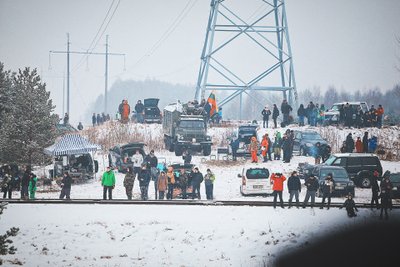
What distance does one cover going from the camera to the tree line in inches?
1300

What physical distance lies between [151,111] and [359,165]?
2309 centimetres

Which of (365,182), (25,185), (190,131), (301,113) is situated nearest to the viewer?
(25,185)

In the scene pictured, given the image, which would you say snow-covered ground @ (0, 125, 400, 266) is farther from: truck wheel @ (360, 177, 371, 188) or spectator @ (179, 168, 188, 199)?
truck wheel @ (360, 177, 371, 188)

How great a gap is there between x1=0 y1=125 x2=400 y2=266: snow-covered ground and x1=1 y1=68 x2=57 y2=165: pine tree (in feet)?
38.1

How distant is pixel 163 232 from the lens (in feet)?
66.5

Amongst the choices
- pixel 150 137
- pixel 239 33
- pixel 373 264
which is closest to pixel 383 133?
pixel 239 33

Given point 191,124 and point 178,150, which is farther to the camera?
point 191,124

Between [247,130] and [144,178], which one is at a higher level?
[247,130]

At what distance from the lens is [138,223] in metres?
20.7

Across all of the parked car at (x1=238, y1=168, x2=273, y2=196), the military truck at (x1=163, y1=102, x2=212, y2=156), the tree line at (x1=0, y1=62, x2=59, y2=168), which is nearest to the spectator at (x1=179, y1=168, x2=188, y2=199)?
the parked car at (x1=238, y1=168, x2=273, y2=196)

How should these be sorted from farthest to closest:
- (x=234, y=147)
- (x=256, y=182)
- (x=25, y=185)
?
(x=234, y=147)
(x=256, y=182)
(x=25, y=185)

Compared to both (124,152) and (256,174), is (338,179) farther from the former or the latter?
(124,152)

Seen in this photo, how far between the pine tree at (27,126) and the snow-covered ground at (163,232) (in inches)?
457

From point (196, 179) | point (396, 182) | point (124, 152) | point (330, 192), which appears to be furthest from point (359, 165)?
point (124, 152)
